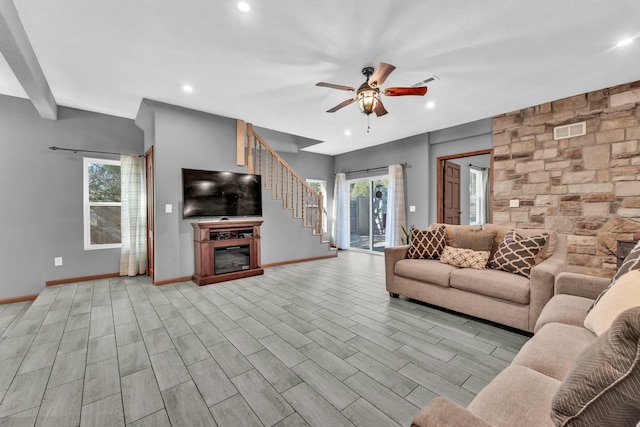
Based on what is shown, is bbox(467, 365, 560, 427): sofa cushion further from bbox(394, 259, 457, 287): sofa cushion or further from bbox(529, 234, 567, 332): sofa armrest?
bbox(394, 259, 457, 287): sofa cushion

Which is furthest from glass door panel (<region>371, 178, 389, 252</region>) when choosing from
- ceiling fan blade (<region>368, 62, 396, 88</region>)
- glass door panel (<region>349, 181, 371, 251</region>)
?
ceiling fan blade (<region>368, 62, 396, 88</region>)

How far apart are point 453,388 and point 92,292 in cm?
442

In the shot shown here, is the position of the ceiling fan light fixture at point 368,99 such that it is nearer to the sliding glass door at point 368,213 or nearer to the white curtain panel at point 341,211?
the sliding glass door at point 368,213

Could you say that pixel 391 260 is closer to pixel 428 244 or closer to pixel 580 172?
pixel 428 244

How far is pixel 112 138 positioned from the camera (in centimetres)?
452

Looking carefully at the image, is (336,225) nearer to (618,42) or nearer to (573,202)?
(573,202)

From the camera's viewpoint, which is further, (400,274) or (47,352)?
(400,274)

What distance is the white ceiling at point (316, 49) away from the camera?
2.17 metres

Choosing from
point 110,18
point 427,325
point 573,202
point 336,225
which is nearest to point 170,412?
point 427,325

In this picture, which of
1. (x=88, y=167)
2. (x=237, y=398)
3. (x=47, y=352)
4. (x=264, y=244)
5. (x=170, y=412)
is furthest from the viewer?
(x=264, y=244)

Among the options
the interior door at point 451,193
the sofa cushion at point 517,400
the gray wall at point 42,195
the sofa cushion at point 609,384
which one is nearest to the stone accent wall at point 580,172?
the interior door at point 451,193

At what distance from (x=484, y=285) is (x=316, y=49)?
2.79 m

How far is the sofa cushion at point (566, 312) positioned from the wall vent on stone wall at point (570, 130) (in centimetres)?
309

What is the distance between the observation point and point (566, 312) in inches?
66.4
